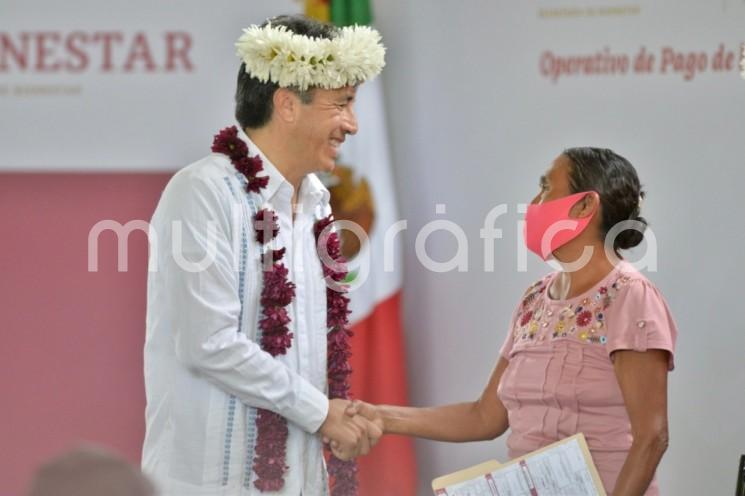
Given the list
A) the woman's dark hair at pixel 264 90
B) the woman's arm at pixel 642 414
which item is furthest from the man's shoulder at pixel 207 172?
the woman's arm at pixel 642 414

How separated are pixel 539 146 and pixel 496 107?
23 centimetres

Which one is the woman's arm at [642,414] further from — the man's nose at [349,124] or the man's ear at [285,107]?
the man's ear at [285,107]

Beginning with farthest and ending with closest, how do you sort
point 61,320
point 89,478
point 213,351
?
point 61,320 < point 213,351 < point 89,478

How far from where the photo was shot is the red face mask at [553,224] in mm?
2900

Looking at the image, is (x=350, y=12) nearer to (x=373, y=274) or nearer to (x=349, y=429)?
(x=373, y=274)

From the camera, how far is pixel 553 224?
294 cm

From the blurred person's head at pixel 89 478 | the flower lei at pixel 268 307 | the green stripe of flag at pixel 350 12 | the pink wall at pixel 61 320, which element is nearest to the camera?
the blurred person's head at pixel 89 478

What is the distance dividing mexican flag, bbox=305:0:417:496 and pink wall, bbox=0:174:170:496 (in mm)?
807

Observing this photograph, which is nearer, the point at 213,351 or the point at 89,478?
the point at 89,478

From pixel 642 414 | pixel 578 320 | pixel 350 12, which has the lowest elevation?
pixel 642 414

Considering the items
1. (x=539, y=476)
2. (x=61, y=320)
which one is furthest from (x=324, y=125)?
(x=61, y=320)

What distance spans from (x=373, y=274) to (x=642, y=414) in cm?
181

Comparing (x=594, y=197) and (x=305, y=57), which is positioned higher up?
(x=305, y=57)

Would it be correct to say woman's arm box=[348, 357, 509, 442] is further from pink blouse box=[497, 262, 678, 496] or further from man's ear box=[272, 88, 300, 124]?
man's ear box=[272, 88, 300, 124]
